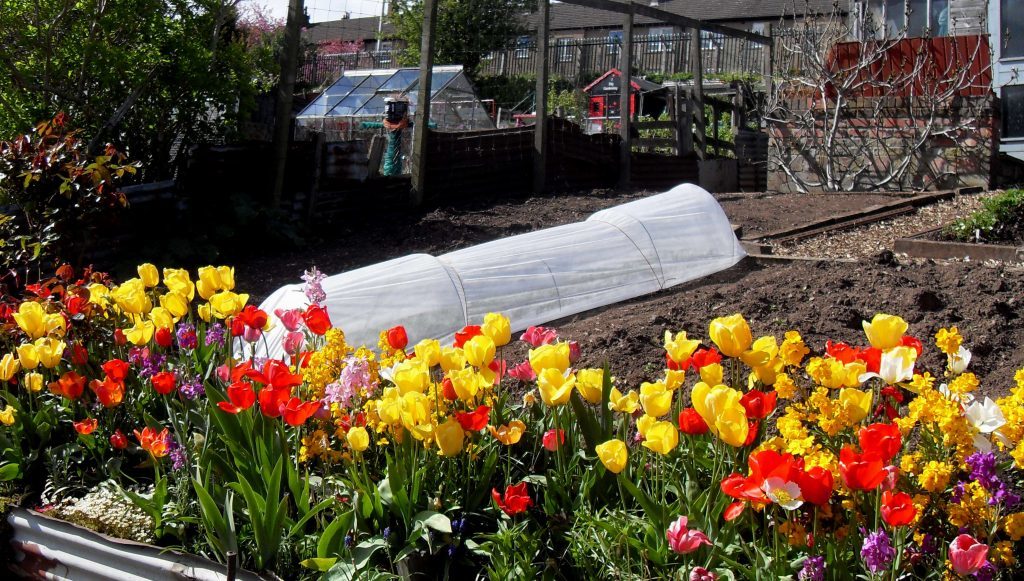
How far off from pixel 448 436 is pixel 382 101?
1366 centimetres

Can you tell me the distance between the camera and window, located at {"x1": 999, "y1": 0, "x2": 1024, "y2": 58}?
14.6m

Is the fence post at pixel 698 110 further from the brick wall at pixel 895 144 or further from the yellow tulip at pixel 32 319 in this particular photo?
the yellow tulip at pixel 32 319

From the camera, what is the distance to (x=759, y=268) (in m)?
6.66

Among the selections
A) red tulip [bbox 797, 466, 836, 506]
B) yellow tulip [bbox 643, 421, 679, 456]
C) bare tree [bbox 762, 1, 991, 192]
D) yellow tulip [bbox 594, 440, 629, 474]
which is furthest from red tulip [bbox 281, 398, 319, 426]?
bare tree [bbox 762, 1, 991, 192]

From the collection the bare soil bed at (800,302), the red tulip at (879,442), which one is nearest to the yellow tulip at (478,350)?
the red tulip at (879,442)

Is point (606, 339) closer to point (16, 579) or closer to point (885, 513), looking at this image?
point (16, 579)

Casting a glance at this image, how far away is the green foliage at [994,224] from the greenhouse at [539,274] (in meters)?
1.91

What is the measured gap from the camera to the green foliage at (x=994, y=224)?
734 centimetres

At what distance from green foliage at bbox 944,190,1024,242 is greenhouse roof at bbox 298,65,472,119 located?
Answer: 9.48 metres

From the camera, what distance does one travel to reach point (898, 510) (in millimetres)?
1736

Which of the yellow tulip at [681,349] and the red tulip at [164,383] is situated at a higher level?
the yellow tulip at [681,349]

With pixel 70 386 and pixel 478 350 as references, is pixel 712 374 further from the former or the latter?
pixel 70 386

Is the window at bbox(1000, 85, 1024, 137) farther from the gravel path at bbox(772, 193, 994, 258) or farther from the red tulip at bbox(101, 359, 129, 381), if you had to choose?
the red tulip at bbox(101, 359, 129, 381)

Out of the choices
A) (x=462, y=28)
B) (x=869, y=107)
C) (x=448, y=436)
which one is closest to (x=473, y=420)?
(x=448, y=436)
